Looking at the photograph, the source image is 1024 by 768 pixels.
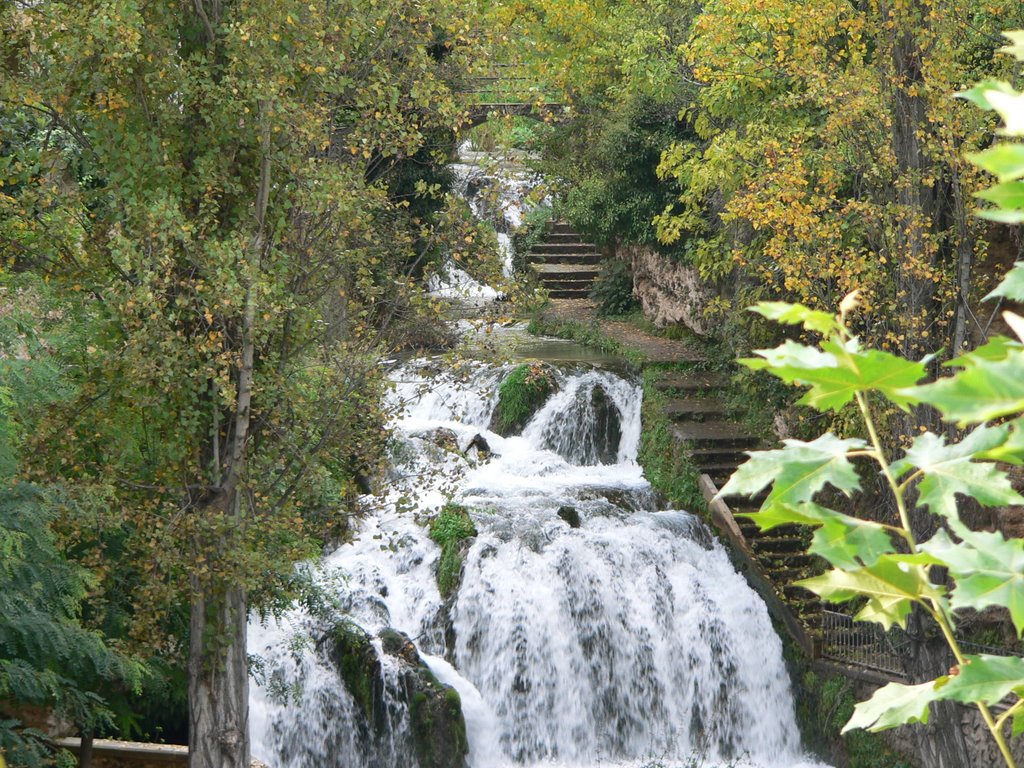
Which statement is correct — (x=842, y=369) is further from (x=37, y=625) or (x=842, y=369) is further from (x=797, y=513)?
(x=37, y=625)

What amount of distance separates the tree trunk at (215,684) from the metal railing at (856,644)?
7.28 m

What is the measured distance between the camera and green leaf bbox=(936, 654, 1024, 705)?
2090 mm

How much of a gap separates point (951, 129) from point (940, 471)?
9.05 m

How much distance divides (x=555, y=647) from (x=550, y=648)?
7cm

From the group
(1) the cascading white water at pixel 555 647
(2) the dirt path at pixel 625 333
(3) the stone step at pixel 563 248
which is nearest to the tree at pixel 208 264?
(1) the cascading white water at pixel 555 647

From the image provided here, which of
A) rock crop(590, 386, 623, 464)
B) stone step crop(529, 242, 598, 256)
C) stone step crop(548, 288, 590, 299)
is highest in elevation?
stone step crop(529, 242, 598, 256)

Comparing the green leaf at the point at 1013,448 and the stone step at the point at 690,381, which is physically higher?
the stone step at the point at 690,381

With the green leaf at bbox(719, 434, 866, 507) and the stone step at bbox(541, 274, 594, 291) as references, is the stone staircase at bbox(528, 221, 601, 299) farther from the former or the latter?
the green leaf at bbox(719, 434, 866, 507)

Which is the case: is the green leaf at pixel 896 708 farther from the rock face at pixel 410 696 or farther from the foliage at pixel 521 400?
the foliage at pixel 521 400

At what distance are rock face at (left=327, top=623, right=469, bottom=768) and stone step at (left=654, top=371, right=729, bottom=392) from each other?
682cm

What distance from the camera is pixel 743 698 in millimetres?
14641

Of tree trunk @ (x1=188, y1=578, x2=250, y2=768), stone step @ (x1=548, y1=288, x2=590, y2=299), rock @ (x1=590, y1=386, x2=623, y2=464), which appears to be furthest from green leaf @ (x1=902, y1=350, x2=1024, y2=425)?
stone step @ (x1=548, y1=288, x2=590, y2=299)

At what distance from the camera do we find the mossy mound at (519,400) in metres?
18.4

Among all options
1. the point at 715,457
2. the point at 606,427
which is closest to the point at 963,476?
the point at 715,457
